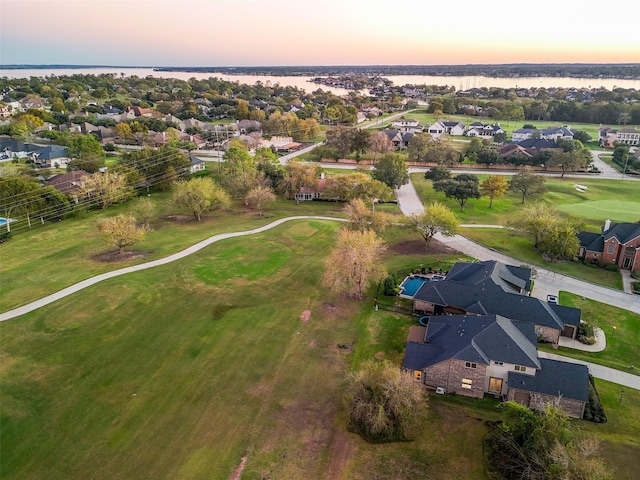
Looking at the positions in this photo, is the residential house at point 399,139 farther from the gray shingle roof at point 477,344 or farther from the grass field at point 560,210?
the gray shingle roof at point 477,344

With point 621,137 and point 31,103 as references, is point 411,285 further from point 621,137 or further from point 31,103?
point 31,103

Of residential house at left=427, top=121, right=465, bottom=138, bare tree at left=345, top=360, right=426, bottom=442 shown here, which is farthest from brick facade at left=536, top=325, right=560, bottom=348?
residential house at left=427, top=121, right=465, bottom=138

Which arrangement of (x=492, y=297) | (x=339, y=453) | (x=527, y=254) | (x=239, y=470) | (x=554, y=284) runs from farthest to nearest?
(x=527, y=254) → (x=554, y=284) → (x=492, y=297) → (x=339, y=453) → (x=239, y=470)

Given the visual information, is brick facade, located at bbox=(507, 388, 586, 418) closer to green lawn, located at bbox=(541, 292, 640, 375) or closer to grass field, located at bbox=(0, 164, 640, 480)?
grass field, located at bbox=(0, 164, 640, 480)

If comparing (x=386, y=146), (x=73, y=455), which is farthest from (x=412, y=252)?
(x=386, y=146)

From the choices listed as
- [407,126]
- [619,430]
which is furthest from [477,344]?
[407,126]

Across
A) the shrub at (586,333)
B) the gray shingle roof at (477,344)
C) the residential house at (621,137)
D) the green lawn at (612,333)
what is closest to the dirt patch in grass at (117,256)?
the gray shingle roof at (477,344)
